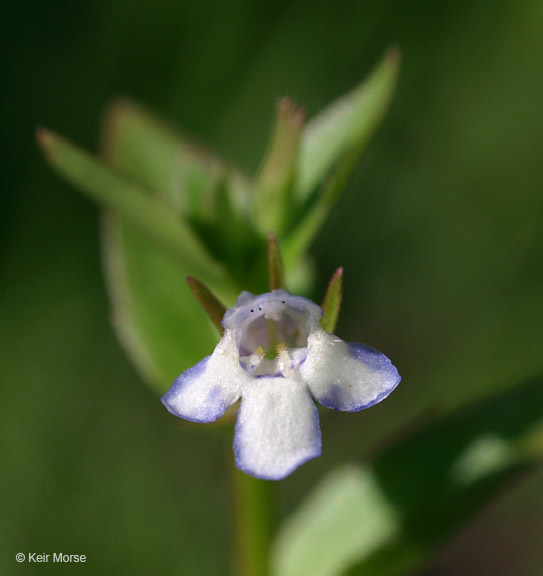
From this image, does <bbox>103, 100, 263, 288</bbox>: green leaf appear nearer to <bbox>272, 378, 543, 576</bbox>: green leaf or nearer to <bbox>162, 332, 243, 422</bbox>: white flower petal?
<bbox>162, 332, 243, 422</bbox>: white flower petal

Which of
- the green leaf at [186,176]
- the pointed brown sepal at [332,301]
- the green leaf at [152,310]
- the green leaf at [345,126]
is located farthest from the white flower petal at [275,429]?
the green leaf at [345,126]

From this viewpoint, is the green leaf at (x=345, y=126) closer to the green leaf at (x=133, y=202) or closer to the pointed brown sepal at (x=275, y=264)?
the green leaf at (x=133, y=202)

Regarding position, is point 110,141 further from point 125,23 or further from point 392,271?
point 392,271

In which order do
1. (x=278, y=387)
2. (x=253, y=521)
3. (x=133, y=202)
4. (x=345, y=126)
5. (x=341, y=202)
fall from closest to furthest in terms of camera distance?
(x=278, y=387) → (x=133, y=202) → (x=253, y=521) → (x=345, y=126) → (x=341, y=202)

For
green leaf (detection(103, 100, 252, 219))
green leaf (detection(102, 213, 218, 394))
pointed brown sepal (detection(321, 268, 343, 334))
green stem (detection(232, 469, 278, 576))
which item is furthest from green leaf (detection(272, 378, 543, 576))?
green leaf (detection(103, 100, 252, 219))

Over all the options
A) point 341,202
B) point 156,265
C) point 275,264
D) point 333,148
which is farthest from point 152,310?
point 341,202

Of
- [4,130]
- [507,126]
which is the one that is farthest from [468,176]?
[4,130]

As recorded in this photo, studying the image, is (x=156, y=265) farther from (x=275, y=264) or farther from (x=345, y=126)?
(x=275, y=264)
